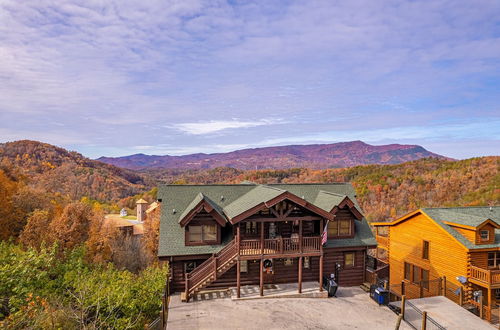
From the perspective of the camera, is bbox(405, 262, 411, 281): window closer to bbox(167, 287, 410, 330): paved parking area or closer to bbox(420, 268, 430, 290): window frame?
bbox(420, 268, 430, 290): window frame

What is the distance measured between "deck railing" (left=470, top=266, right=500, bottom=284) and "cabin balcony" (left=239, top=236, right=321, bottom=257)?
37.4 ft

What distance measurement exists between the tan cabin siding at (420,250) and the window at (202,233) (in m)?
17.0

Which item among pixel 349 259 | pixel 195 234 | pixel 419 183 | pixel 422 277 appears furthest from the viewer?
pixel 419 183

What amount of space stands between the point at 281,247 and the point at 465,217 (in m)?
15.1

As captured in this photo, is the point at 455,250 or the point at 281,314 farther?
the point at 455,250

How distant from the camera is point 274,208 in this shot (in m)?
19.0

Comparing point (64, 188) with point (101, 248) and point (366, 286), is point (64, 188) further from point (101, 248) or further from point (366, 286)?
point (366, 286)

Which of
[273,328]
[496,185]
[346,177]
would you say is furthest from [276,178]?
[273,328]

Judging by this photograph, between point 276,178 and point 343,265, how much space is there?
81.1m

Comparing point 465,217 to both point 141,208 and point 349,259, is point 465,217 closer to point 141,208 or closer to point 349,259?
point 349,259

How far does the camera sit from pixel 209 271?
1820 cm

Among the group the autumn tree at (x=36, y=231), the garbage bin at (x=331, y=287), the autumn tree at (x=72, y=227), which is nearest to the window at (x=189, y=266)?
the garbage bin at (x=331, y=287)

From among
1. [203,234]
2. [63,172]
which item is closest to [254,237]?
[203,234]

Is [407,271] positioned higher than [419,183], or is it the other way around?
[419,183]
